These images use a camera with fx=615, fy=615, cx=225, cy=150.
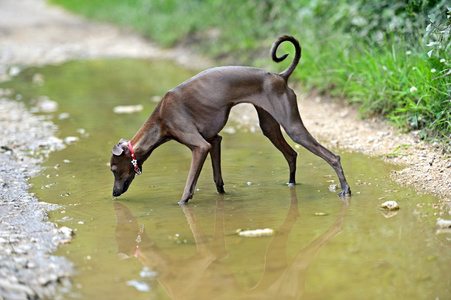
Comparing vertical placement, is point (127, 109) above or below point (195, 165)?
below

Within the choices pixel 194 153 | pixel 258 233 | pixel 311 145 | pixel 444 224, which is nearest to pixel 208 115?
pixel 194 153

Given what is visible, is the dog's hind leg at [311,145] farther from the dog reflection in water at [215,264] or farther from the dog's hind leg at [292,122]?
the dog reflection in water at [215,264]

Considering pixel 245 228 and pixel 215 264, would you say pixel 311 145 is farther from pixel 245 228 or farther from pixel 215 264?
pixel 215 264

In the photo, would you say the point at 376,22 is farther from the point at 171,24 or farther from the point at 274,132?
the point at 171,24

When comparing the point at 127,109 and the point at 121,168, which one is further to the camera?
the point at 127,109

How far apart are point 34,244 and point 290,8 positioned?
8889mm

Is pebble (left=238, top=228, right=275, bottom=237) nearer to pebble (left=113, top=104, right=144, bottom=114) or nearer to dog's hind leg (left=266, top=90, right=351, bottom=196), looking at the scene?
dog's hind leg (left=266, top=90, right=351, bottom=196)

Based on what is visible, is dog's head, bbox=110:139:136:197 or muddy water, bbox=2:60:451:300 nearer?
muddy water, bbox=2:60:451:300

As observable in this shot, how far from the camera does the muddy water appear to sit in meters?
3.81

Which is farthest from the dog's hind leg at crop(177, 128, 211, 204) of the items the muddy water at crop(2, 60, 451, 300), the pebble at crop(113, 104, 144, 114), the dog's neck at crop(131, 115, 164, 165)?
the pebble at crop(113, 104, 144, 114)

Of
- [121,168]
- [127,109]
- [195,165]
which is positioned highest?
[195,165]

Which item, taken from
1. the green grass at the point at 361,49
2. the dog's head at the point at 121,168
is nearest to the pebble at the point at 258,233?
the dog's head at the point at 121,168

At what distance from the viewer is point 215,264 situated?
4215 mm

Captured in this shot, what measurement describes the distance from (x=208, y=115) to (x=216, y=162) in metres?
0.51
